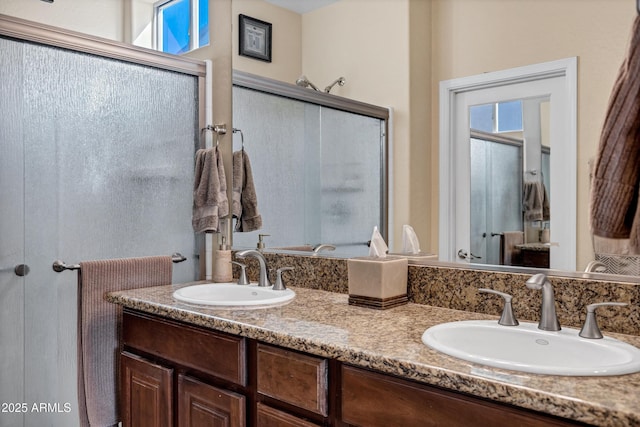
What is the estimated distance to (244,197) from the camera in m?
2.25

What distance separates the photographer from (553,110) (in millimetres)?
1354

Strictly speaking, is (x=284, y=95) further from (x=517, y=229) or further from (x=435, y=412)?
(x=435, y=412)

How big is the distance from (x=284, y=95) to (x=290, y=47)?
202 millimetres

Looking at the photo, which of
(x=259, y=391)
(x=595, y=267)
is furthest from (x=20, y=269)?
(x=595, y=267)

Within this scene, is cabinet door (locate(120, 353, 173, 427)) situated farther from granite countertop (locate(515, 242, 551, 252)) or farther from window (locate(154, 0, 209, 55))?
window (locate(154, 0, 209, 55))

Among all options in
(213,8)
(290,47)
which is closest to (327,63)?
(290,47)

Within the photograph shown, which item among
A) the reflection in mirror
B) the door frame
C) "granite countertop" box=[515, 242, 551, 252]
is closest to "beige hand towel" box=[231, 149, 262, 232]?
the door frame

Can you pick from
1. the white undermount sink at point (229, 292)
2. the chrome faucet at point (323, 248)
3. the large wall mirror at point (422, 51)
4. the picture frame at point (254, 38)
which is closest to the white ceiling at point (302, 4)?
the large wall mirror at point (422, 51)

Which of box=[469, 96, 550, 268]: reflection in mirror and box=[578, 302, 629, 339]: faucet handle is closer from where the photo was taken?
box=[578, 302, 629, 339]: faucet handle

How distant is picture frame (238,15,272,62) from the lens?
2.13m

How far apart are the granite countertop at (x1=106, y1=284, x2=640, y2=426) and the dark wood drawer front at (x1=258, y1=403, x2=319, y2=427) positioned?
0.62 ft

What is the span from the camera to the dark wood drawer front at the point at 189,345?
1399 mm

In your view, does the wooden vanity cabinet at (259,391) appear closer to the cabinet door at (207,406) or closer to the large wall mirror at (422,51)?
the cabinet door at (207,406)

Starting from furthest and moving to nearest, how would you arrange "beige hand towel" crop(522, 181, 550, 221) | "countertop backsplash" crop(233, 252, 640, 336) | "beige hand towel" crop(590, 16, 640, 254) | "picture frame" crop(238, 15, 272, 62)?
"picture frame" crop(238, 15, 272, 62)
"beige hand towel" crop(522, 181, 550, 221)
"countertop backsplash" crop(233, 252, 640, 336)
"beige hand towel" crop(590, 16, 640, 254)
